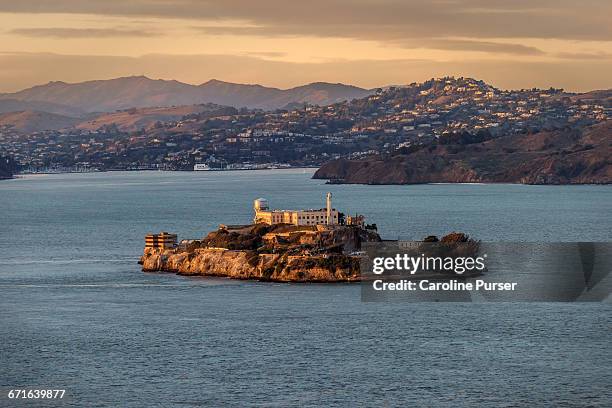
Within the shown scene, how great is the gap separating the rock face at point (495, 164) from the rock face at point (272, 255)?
375 ft

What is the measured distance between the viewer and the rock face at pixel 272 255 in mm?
60562

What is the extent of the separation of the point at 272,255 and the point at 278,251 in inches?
32.6

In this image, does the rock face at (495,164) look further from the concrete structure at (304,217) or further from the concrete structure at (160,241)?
the concrete structure at (160,241)

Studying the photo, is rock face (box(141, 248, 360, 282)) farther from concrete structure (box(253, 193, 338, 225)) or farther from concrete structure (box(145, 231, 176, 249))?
concrete structure (box(253, 193, 338, 225))

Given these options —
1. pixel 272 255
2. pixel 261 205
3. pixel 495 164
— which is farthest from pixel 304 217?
pixel 495 164

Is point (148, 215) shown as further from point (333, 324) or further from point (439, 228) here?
point (333, 324)

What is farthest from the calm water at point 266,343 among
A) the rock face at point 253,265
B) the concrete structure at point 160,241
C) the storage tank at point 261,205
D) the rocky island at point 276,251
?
the storage tank at point 261,205

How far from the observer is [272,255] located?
62.4 m

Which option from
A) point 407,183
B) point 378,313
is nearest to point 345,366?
point 378,313

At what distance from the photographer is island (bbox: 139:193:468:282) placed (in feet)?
199

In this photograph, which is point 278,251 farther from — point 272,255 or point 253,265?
point 253,265

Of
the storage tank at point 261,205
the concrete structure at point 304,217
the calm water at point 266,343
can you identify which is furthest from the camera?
the storage tank at point 261,205

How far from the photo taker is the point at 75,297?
2219 inches

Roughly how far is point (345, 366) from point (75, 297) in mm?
18078
